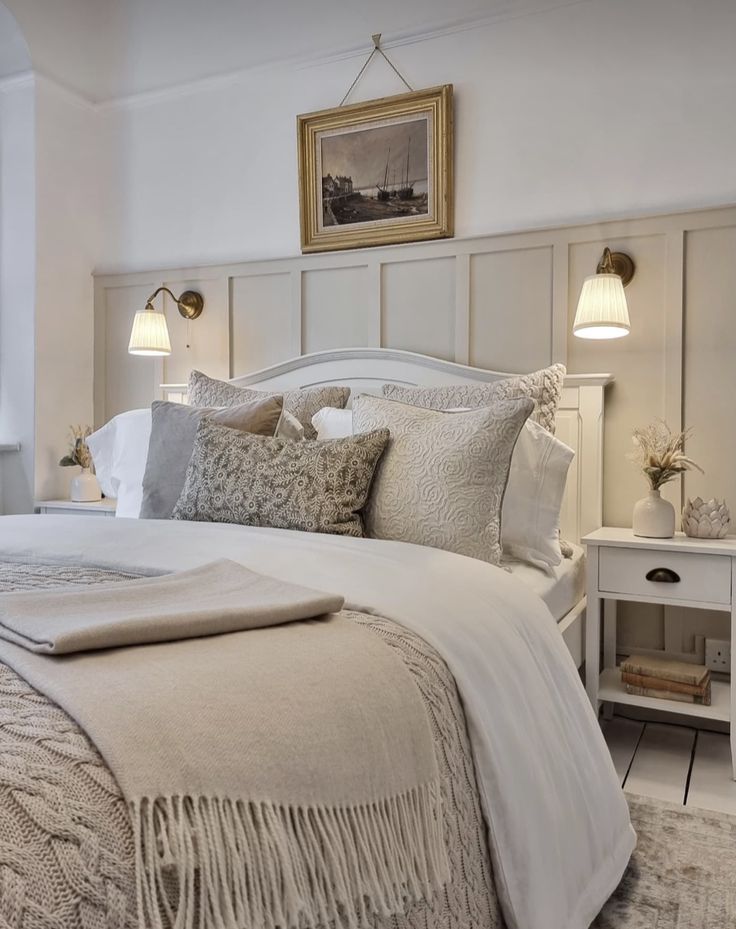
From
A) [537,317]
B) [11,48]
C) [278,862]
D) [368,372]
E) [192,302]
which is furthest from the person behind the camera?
[192,302]

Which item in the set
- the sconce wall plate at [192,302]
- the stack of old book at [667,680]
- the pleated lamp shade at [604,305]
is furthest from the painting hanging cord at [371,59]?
the stack of old book at [667,680]

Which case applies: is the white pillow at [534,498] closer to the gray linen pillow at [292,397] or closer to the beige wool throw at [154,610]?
the gray linen pillow at [292,397]

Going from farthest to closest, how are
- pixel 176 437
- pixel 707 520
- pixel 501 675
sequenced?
pixel 707 520 → pixel 176 437 → pixel 501 675

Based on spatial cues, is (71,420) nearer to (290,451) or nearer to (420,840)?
(290,451)

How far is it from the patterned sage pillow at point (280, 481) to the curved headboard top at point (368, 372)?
95 cm

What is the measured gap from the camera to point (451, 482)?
184 cm

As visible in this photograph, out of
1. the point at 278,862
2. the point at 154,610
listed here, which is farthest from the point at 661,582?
the point at 278,862

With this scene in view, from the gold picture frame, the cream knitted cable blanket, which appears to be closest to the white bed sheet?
the cream knitted cable blanket

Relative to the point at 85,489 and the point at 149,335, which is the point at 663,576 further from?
the point at 85,489

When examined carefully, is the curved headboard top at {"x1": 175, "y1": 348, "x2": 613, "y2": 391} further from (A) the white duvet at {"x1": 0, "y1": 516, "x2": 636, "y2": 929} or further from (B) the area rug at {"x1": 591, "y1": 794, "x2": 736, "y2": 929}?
(B) the area rug at {"x1": 591, "y1": 794, "x2": 736, "y2": 929}

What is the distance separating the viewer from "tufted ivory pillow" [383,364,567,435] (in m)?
2.43

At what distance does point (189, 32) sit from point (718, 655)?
3.28m

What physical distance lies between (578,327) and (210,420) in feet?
4.02

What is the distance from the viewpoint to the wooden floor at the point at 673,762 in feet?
6.77
